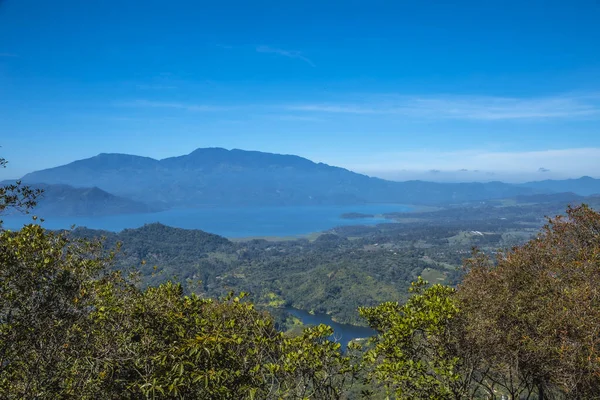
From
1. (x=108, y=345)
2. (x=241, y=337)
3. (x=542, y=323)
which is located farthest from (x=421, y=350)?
(x=108, y=345)

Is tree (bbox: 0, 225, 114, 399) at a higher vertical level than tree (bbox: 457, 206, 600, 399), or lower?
higher

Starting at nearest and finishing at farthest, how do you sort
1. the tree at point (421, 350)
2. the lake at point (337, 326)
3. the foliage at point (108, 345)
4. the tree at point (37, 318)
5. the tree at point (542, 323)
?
the foliage at point (108, 345)
the tree at point (37, 318)
the tree at point (421, 350)
the tree at point (542, 323)
the lake at point (337, 326)

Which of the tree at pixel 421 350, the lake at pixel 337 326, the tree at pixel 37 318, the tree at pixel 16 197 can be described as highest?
the tree at pixel 16 197

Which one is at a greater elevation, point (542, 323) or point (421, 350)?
point (542, 323)

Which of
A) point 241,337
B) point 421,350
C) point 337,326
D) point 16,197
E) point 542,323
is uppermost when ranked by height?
point 16,197

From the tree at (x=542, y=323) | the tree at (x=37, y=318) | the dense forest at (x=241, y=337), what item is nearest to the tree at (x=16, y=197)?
the dense forest at (x=241, y=337)

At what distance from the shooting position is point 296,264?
13125 cm

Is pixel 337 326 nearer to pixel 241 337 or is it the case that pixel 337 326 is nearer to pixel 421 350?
pixel 421 350

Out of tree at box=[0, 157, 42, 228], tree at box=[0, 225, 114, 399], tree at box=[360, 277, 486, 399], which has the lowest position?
tree at box=[360, 277, 486, 399]

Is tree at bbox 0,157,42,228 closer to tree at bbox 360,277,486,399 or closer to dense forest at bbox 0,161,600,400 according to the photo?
dense forest at bbox 0,161,600,400

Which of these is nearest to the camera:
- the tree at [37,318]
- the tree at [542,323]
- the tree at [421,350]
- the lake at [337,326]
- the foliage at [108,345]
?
the foliage at [108,345]

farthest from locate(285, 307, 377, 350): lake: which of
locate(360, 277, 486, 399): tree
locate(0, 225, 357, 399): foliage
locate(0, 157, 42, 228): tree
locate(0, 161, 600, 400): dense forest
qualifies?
locate(0, 157, 42, 228): tree

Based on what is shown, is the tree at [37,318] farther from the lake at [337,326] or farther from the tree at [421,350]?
the lake at [337,326]

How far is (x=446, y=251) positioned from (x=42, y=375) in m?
153
